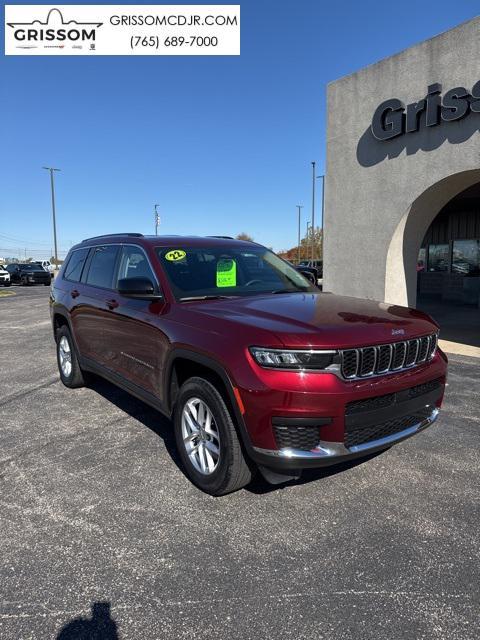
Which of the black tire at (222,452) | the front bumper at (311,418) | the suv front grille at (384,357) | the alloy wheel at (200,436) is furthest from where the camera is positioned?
the alloy wheel at (200,436)

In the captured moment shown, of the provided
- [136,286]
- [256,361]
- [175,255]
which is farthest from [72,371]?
[256,361]

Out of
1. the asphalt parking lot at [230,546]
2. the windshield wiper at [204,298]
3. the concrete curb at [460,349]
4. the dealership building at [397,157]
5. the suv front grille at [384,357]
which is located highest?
the dealership building at [397,157]

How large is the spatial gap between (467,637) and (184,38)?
11.1m

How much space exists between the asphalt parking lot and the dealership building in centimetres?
544

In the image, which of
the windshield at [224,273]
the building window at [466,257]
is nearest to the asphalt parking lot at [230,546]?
the windshield at [224,273]

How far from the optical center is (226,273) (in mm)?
4062

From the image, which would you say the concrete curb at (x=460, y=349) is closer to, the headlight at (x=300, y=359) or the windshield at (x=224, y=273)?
the windshield at (x=224, y=273)

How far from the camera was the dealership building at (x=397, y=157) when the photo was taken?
7590 mm

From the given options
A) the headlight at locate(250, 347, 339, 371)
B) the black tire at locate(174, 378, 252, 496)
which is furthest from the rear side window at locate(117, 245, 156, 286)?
the headlight at locate(250, 347, 339, 371)

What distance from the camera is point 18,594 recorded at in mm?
2258

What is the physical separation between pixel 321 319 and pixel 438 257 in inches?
712

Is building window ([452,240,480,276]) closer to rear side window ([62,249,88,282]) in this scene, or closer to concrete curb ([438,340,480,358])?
concrete curb ([438,340,480,358])

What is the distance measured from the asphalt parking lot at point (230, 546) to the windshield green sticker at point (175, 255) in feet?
5.32

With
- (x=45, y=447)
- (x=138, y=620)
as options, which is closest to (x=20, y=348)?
(x=45, y=447)
